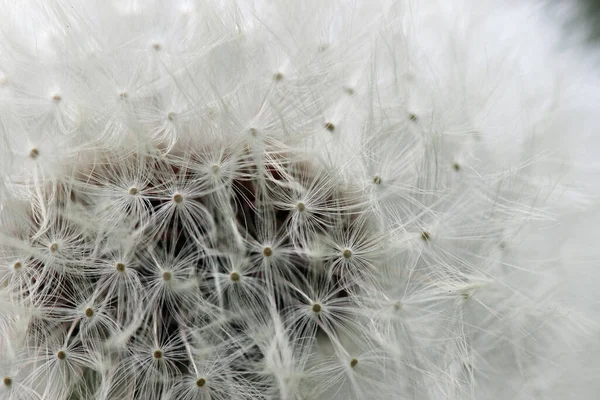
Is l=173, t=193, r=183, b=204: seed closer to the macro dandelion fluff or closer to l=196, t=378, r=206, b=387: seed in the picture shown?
the macro dandelion fluff

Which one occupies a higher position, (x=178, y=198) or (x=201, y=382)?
(x=178, y=198)

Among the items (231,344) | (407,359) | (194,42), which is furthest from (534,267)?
(194,42)

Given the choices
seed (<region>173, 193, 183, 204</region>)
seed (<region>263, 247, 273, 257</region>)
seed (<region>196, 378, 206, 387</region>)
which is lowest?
seed (<region>196, 378, 206, 387</region>)

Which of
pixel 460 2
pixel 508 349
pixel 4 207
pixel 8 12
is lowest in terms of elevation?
pixel 508 349

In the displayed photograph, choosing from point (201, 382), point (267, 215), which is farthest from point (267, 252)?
point (201, 382)

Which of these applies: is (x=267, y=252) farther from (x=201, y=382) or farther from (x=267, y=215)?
(x=201, y=382)

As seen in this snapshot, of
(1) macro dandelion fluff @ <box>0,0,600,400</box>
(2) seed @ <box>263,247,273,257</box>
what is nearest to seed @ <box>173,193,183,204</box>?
(1) macro dandelion fluff @ <box>0,0,600,400</box>

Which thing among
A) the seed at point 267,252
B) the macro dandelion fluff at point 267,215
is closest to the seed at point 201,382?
the macro dandelion fluff at point 267,215

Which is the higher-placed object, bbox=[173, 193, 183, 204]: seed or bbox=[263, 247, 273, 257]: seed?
bbox=[173, 193, 183, 204]: seed

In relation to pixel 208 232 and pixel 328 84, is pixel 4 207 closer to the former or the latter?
pixel 208 232
